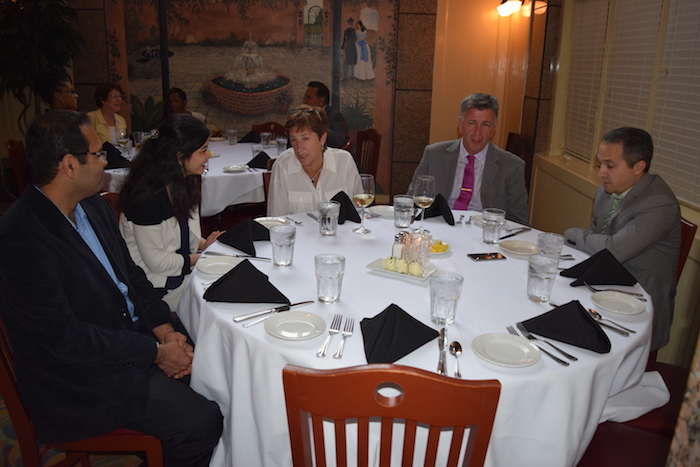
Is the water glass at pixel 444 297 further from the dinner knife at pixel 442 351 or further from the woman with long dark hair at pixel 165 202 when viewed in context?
the woman with long dark hair at pixel 165 202

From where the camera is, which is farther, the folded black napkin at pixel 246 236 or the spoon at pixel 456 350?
the folded black napkin at pixel 246 236

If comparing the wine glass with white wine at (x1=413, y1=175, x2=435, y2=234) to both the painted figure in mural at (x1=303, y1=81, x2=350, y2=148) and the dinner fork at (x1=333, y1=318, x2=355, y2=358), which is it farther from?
the painted figure in mural at (x1=303, y1=81, x2=350, y2=148)

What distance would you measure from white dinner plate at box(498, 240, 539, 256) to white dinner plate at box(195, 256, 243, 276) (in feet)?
3.72

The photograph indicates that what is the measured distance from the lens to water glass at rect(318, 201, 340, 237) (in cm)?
241

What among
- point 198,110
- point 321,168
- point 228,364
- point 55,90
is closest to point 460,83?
point 198,110

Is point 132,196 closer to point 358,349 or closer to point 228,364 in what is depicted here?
point 228,364

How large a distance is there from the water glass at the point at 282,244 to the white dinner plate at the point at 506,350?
2.69 feet

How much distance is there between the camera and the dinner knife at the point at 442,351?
1.40m

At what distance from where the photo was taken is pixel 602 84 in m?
4.26

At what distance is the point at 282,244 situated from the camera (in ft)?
6.67

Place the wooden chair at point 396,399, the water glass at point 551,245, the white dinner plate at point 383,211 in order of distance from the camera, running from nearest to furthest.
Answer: the wooden chair at point 396,399
the water glass at point 551,245
the white dinner plate at point 383,211

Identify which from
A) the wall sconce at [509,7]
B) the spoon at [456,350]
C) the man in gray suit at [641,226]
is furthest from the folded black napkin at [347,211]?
the wall sconce at [509,7]

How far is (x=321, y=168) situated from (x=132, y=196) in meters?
1.29

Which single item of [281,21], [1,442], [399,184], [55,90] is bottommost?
[1,442]
